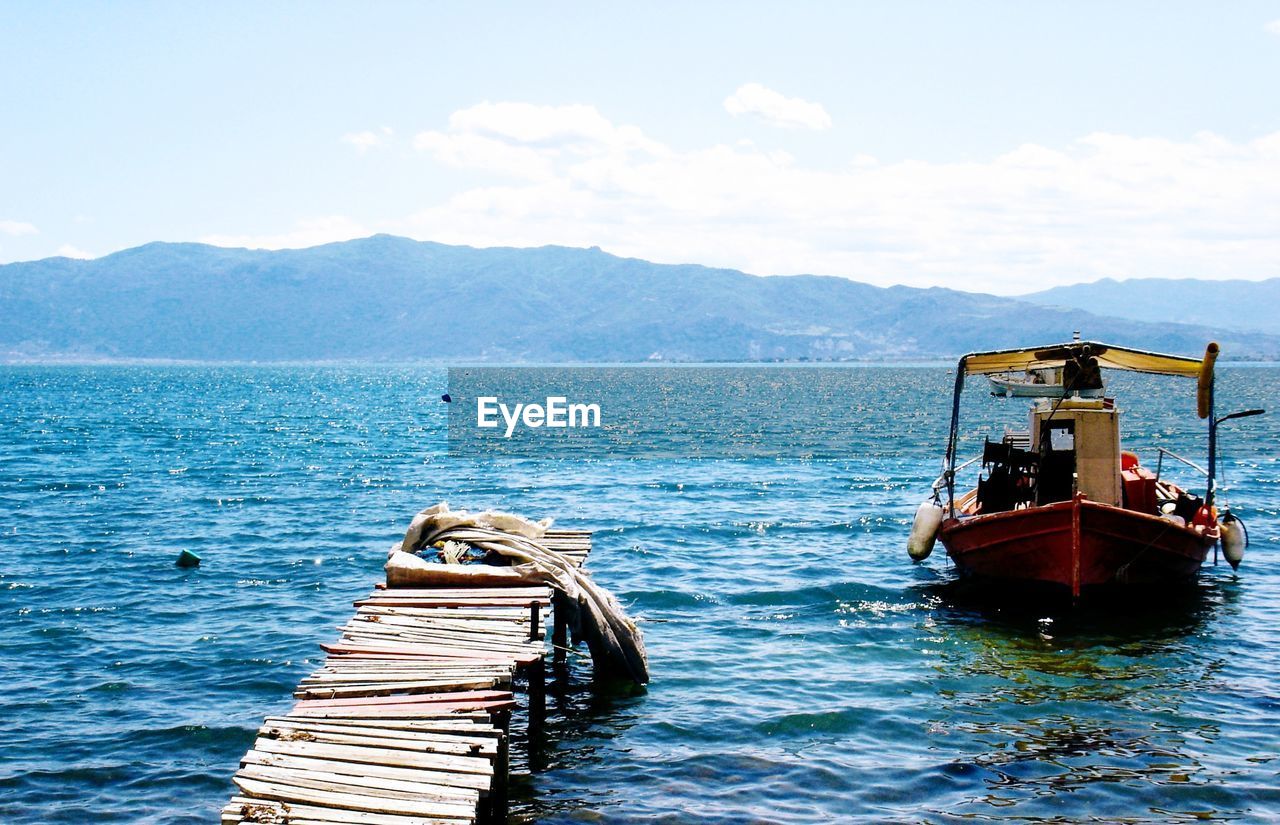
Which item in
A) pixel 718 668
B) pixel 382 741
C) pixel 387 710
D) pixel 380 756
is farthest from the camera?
pixel 718 668

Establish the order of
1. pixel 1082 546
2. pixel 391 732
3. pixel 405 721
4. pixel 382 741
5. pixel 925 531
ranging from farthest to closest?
1. pixel 925 531
2. pixel 1082 546
3. pixel 405 721
4. pixel 391 732
5. pixel 382 741

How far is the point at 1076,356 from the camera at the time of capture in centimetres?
2428

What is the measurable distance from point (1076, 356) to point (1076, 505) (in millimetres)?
3335

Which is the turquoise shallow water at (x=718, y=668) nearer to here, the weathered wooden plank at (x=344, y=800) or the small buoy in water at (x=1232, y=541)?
the small buoy in water at (x=1232, y=541)

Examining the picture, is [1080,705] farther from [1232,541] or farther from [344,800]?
[344,800]

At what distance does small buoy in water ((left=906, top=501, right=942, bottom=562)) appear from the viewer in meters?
26.6

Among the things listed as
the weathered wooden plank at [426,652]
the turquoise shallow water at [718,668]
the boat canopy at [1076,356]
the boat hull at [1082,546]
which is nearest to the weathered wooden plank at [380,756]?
the weathered wooden plank at [426,652]

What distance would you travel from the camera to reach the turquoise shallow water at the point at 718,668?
46.9 feet

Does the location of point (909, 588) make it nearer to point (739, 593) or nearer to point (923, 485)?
point (739, 593)

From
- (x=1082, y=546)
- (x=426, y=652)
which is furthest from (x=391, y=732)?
(x=1082, y=546)

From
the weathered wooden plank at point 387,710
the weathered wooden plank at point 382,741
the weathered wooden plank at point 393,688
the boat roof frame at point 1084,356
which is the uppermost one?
the boat roof frame at point 1084,356

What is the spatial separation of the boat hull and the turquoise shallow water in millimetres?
807

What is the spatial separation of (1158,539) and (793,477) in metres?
25.2

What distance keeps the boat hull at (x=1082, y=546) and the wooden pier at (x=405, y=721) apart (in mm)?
11634
